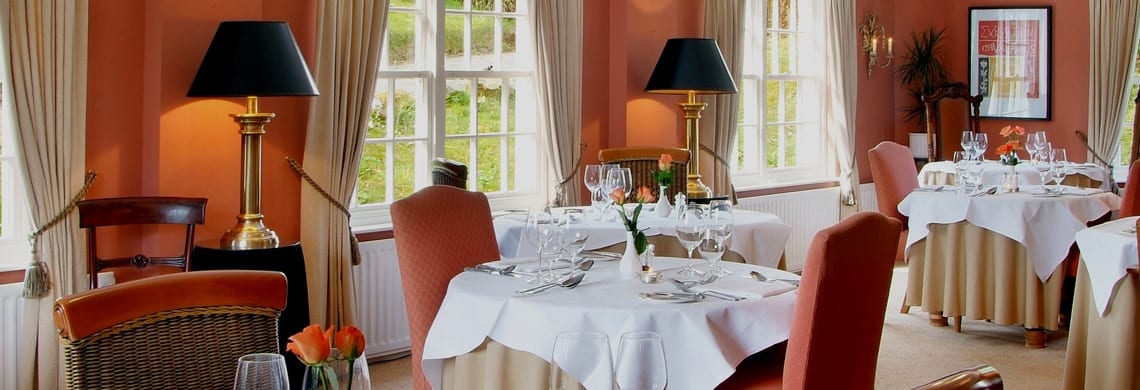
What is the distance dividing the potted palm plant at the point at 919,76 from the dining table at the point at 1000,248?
10.9 feet

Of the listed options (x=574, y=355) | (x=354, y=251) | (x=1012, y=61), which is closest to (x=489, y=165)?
(x=354, y=251)

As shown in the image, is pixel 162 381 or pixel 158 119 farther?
pixel 158 119

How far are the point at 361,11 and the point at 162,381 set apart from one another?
360cm

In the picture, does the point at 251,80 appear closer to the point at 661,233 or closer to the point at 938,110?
the point at 661,233

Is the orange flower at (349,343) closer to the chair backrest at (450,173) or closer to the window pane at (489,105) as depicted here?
the chair backrest at (450,173)

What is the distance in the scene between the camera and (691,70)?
6.73m

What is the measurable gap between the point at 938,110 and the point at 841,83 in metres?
0.91

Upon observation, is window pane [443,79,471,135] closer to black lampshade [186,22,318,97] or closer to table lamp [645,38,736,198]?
table lamp [645,38,736,198]

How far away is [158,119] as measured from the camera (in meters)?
4.93

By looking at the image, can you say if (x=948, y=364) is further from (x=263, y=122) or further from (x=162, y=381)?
(x=162, y=381)

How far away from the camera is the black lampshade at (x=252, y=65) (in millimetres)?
4621

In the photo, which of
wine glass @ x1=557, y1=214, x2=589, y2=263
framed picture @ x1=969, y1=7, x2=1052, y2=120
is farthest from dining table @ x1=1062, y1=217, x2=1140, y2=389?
framed picture @ x1=969, y1=7, x2=1052, y2=120

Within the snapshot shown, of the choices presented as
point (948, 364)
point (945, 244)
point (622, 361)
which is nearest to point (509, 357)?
point (622, 361)

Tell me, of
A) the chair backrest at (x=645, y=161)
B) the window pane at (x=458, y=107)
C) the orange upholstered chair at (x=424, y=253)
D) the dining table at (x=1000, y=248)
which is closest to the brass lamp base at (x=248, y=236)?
the orange upholstered chair at (x=424, y=253)
